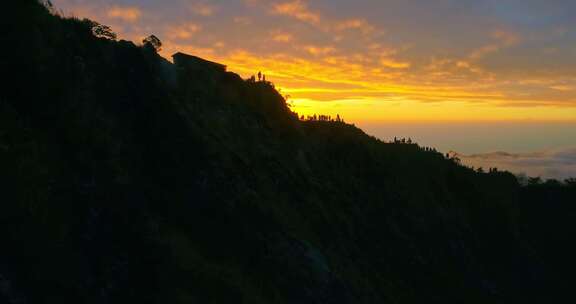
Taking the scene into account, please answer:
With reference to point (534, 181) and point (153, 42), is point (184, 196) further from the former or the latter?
point (534, 181)

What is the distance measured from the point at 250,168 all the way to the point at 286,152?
542 centimetres

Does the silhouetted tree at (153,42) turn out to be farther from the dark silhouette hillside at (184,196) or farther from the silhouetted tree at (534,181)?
the silhouetted tree at (534,181)

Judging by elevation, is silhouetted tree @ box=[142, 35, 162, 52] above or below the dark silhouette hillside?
above

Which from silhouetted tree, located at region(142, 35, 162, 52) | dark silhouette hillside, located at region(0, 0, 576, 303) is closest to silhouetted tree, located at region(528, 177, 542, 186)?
dark silhouette hillside, located at region(0, 0, 576, 303)

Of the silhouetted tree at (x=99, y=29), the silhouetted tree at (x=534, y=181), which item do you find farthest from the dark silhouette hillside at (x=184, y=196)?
the silhouetted tree at (x=534, y=181)

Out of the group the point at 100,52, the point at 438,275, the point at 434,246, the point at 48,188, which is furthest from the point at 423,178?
the point at 48,188

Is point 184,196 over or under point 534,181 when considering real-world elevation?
under

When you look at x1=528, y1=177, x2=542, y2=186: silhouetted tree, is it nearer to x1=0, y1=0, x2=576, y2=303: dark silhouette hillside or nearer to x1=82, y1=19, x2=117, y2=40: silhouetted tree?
x1=0, y1=0, x2=576, y2=303: dark silhouette hillside

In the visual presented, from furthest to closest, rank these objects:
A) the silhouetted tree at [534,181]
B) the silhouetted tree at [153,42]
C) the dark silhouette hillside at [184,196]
Answer: the silhouetted tree at [534,181] → the silhouetted tree at [153,42] → the dark silhouette hillside at [184,196]

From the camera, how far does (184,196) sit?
58.9 ft

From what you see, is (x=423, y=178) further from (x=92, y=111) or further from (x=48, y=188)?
(x=48, y=188)

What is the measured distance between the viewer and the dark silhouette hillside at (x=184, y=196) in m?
12.5

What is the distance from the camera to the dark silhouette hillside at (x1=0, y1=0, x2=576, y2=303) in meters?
12.5

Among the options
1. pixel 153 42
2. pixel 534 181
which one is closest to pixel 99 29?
pixel 153 42
